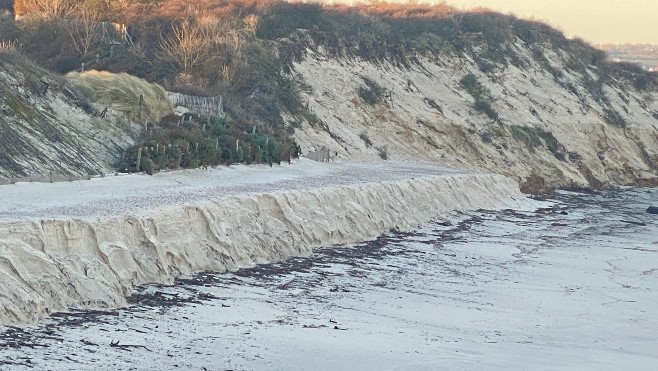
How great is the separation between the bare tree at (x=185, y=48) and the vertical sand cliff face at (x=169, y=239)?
1449 centimetres

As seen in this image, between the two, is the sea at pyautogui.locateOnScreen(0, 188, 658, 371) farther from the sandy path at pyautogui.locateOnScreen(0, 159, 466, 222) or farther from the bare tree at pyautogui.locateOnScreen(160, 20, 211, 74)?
the bare tree at pyautogui.locateOnScreen(160, 20, 211, 74)

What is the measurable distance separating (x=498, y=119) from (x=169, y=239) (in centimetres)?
3801

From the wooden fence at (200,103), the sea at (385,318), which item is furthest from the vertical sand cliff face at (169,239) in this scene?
the wooden fence at (200,103)

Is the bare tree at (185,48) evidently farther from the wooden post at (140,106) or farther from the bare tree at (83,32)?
the wooden post at (140,106)

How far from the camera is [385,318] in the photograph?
2025 centimetres

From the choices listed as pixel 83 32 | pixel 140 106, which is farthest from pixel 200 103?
pixel 83 32

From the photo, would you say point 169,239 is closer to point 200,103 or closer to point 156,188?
point 156,188

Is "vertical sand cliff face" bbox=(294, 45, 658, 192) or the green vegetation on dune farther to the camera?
"vertical sand cliff face" bbox=(294, 45, 658, 192)

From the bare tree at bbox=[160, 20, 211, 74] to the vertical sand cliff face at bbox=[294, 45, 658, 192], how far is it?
4.47 metres

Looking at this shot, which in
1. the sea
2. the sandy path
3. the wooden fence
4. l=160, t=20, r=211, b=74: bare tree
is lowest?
the sea

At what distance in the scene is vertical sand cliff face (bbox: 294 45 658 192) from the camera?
5119 centimetres

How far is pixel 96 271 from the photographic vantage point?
748 inches

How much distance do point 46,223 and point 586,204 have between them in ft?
105

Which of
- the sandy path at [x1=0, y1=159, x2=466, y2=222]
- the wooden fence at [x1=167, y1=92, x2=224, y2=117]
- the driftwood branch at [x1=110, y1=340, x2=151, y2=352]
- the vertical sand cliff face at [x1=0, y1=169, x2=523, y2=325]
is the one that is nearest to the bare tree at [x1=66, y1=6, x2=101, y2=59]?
the wooden fence at [x1=167, y1=92, x2=224, y2=117]
